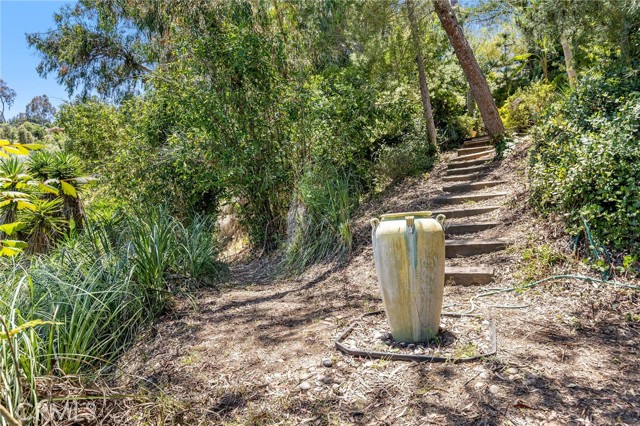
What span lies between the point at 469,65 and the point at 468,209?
3426 mm

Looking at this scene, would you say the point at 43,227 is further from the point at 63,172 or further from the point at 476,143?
the point at 476,143

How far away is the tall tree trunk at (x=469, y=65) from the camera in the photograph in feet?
23.8

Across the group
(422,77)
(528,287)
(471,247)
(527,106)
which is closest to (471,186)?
(471,247)

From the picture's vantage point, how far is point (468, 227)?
4.88 m

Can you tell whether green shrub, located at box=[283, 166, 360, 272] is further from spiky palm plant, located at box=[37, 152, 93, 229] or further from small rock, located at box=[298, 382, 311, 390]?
small rock, located at box=[298, 382, 311, 390]

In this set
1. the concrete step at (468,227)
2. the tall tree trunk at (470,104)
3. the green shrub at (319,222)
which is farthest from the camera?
the tall tree trunk at (470,104)

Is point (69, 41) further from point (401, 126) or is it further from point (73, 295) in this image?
point (73, 295)

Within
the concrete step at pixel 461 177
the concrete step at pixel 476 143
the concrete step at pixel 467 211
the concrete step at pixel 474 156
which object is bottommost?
the concrete step at pixel 467 211

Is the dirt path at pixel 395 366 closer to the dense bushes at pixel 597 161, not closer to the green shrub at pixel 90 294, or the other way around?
the green shrub at pixel 90 294

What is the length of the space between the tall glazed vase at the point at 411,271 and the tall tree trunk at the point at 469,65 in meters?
5.93

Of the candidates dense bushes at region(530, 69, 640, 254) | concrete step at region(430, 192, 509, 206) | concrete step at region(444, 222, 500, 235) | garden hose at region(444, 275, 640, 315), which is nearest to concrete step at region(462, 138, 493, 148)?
concrete step at region(430, 192, 509, 206)

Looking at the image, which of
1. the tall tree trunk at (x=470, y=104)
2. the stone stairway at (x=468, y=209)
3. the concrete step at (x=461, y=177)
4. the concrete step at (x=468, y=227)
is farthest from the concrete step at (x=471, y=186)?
the tall tree trunk at (x=470, y=104)

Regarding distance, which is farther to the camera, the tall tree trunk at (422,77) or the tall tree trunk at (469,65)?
the tall tree trunk at (422,77)

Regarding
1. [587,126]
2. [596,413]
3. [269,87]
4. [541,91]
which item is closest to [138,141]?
[269,87]
